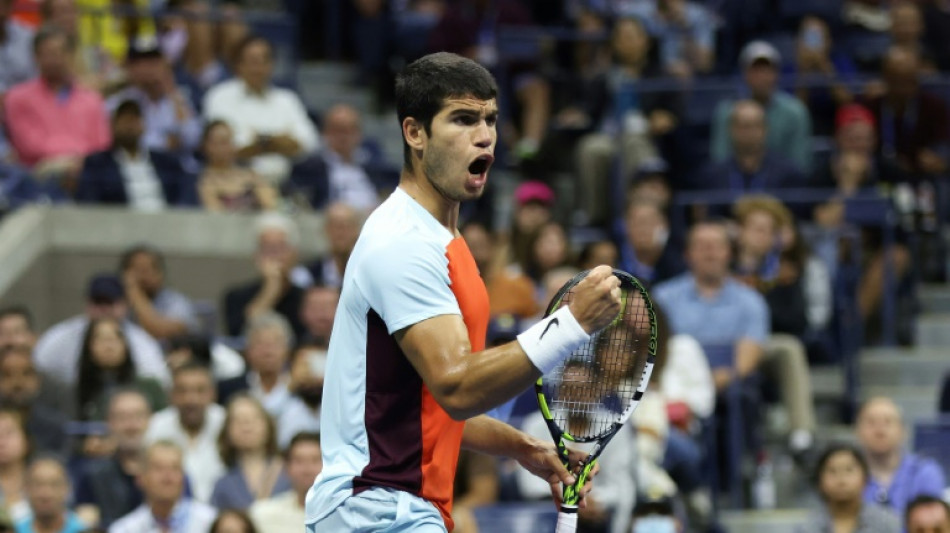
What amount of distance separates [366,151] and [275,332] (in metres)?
3.39

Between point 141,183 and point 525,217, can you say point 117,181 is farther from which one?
point 525,217

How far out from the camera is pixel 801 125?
44.1 feet

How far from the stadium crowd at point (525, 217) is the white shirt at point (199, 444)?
0.05 feet

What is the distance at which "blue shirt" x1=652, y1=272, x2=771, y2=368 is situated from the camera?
36.6ft

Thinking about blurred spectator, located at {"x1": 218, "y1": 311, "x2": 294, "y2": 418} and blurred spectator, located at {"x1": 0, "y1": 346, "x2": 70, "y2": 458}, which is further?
blurred spectator, located at {"x1": 218, "y1": 311, "x2": 294, "y2": 418}

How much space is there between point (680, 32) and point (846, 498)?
7.11 m

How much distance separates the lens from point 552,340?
4504 mm

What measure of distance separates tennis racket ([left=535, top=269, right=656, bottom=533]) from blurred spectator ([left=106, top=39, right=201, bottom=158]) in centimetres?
833

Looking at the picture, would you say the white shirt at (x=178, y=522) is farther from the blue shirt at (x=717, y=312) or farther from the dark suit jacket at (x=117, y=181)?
the dark suit jacket at (x=117, y=181)

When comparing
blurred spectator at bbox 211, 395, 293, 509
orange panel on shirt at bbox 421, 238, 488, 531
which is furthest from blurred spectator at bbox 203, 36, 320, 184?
orange panel on shirt at bbox 421, 238, 488, 531

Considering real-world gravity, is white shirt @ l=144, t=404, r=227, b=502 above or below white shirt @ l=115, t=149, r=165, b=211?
below

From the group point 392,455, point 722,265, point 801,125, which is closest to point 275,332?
point 722,265

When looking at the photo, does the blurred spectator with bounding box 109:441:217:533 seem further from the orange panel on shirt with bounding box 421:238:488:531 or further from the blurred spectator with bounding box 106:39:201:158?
the orange panel on shirt with bounding box 421:238:488:531

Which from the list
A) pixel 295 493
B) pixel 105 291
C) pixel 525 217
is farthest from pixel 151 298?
pixel 295 493
